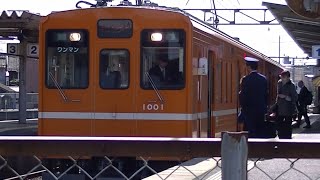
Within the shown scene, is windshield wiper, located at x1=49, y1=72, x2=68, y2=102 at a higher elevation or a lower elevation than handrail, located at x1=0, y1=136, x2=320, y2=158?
higher

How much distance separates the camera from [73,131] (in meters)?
9.95

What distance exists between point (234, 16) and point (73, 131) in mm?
29089

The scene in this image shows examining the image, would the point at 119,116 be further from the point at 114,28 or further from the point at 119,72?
the point at 114,28

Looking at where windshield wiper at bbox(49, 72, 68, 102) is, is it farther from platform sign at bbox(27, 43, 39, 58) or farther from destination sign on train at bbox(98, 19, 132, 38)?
platform sign at bbox(27, 43, 39, 58)

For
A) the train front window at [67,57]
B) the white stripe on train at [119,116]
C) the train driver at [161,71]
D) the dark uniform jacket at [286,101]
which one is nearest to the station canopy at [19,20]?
the dark uniform jacket at [286,101]

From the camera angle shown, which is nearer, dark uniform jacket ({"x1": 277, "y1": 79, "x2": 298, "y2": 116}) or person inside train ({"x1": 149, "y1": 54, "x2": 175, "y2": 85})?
person inside train ({"x1": 149, "y1": 54, "x2": 175, "y2": 85})

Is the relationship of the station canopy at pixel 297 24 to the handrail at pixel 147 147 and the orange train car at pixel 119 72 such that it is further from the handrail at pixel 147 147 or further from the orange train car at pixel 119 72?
the handrail at pixel 147 147

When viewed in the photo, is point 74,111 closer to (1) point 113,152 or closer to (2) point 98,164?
(2) point 98,164

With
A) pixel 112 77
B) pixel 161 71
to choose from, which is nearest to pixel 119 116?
pixel 112 77

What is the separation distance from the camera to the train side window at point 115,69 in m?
9.96

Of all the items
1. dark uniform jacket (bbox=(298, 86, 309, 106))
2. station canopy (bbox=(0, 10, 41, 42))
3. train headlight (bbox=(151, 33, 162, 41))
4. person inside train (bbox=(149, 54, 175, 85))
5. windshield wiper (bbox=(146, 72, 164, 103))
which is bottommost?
dark uniform jacket (bbox=(298, 86, 309, 106))

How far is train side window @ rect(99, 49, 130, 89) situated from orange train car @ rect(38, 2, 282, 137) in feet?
0.04

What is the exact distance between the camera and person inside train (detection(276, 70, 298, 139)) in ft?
40.4

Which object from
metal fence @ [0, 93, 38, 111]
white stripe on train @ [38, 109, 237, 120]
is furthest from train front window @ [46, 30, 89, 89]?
metal fence @ [0, 93, 38, 111]
